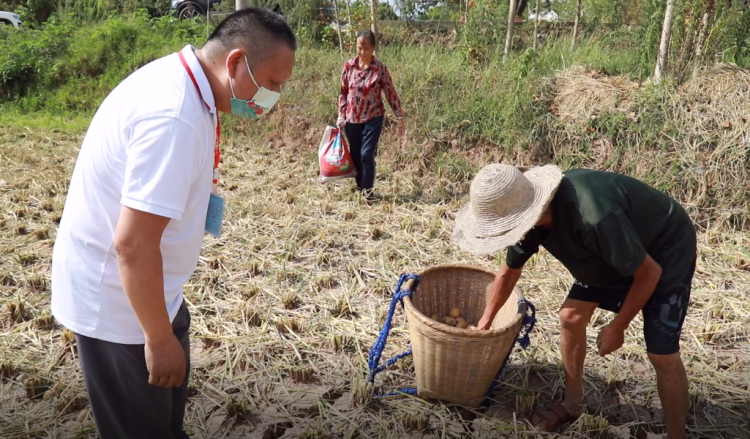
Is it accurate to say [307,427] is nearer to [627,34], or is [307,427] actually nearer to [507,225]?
[507,225]

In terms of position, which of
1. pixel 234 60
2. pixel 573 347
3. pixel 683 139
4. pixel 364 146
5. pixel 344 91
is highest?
pixel 234 60

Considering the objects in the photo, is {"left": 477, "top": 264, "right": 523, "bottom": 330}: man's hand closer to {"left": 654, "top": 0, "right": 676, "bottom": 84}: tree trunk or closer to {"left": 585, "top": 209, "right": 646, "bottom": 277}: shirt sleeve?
{"left": 585, "top": 209, "right": 646, "bottom": 277}: shirt sleeve

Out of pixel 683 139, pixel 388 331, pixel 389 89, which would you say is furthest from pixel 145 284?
pixel 683 139

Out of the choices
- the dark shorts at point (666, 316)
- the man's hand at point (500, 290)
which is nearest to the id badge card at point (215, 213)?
the man's hand at point (500, 290)

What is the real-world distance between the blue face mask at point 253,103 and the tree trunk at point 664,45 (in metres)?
5.28

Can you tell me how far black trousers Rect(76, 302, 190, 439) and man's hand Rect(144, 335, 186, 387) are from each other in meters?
0.13

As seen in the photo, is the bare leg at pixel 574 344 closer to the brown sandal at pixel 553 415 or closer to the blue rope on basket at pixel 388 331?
the brown sandal at pixel 553 415

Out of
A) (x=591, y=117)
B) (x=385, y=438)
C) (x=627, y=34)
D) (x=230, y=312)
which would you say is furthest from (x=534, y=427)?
(x=627, y=34)

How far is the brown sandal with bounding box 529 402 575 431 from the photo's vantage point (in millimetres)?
2809

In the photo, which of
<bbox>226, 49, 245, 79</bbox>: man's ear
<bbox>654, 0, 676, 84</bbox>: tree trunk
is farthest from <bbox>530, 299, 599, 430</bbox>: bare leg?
<bbox>654, 0, 676, 84</bbox>: tree trunk

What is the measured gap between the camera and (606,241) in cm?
216

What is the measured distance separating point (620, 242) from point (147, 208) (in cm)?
164

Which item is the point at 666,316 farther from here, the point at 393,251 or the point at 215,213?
the point at 393,251

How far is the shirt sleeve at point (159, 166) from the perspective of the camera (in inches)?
56.6
